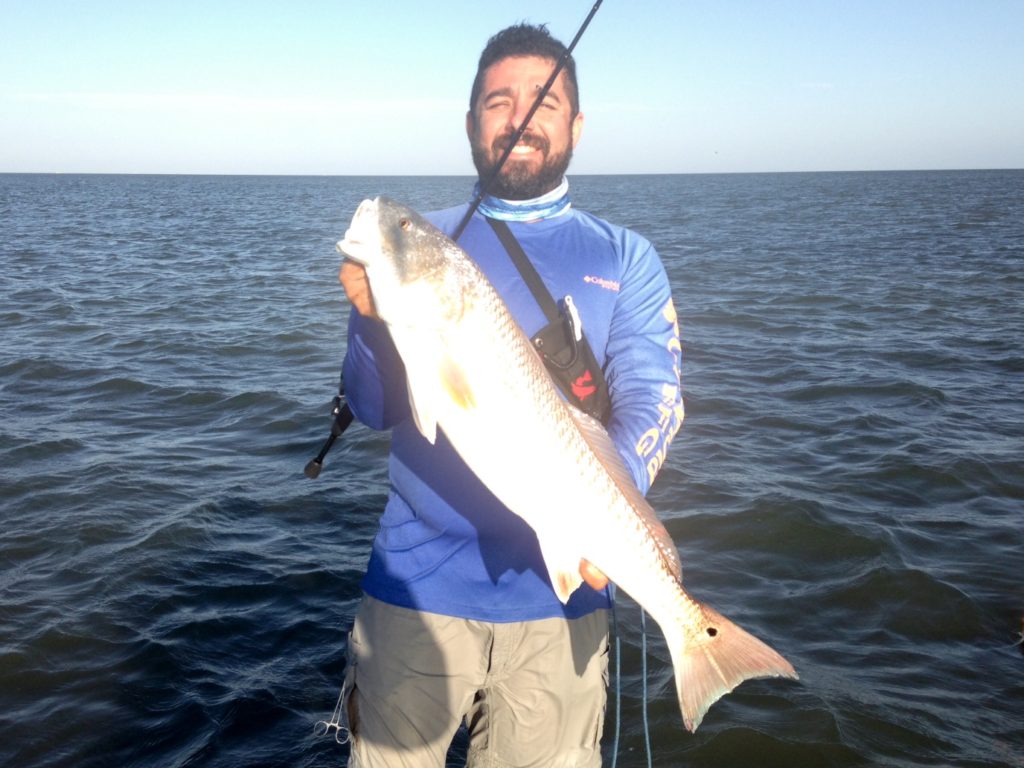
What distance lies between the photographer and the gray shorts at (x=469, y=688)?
129 inches

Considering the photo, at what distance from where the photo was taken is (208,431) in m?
10.6

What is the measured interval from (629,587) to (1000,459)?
817cm

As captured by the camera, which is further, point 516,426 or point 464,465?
point 464,465

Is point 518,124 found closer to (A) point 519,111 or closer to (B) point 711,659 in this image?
(A) point 519,111

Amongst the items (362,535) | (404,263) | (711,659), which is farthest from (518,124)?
(362,535)

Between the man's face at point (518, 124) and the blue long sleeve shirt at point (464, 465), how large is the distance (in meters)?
0.23

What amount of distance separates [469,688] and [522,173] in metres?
2.16

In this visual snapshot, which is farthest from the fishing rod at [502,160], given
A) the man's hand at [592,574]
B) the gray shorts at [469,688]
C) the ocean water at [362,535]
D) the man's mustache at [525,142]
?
the ocean water at [362,535]

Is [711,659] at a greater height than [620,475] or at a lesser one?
lesser

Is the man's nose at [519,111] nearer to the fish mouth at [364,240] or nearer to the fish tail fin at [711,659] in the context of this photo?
the fish mouth at [364,240]

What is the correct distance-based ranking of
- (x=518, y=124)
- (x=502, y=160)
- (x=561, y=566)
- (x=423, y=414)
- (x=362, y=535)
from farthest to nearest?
1. (x=362, y=535)
2. (x=518, y=124)
3. (x=502, y=160)
4. (x=561, y=566)
5. (x=423, y=414)

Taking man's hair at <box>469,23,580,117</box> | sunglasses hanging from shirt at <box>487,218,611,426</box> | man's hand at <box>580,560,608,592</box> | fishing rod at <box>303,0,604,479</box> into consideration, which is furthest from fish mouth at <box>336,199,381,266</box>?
man's hand at <box>580,560,608,592</box>

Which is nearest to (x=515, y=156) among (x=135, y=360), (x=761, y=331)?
(x=135, y=360)

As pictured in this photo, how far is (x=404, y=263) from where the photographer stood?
3.04 meters
